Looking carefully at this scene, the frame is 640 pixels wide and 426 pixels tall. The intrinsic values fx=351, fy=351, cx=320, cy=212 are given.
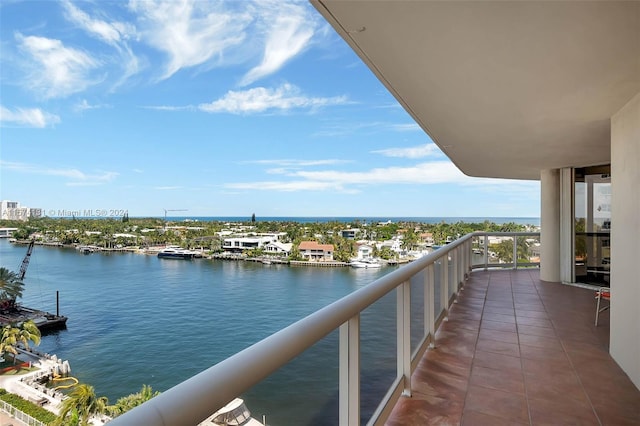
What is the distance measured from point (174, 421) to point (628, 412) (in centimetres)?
349

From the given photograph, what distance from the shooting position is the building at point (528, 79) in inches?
78.5

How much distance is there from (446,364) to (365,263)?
70.2 ft

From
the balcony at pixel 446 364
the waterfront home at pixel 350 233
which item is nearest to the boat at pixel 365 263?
the waterfront home at pixel 350 233

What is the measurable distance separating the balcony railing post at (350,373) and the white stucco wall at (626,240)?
294 centimetres

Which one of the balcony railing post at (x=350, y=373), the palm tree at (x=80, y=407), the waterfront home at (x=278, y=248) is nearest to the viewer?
the balcony railing post at (x=350, y=373)

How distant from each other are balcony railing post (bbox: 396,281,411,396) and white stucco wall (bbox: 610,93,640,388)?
2.08 m

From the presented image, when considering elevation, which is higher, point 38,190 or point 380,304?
point 38,190

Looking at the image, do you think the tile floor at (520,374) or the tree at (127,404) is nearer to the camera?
the tree at (127,404)

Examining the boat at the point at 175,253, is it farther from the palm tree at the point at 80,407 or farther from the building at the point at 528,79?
the building at the point at 528,79

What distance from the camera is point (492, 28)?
2117mm

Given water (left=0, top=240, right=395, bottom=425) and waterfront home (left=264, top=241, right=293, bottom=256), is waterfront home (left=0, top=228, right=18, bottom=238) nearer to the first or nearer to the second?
water (left=0, top=240, right=395, bottom=425)

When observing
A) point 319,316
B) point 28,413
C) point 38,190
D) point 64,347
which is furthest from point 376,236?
point 38,190

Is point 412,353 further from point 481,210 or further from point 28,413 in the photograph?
point 481,210

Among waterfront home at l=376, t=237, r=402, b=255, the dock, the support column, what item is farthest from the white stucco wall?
waterfront home at l=376, t=237, r=402, b=255
